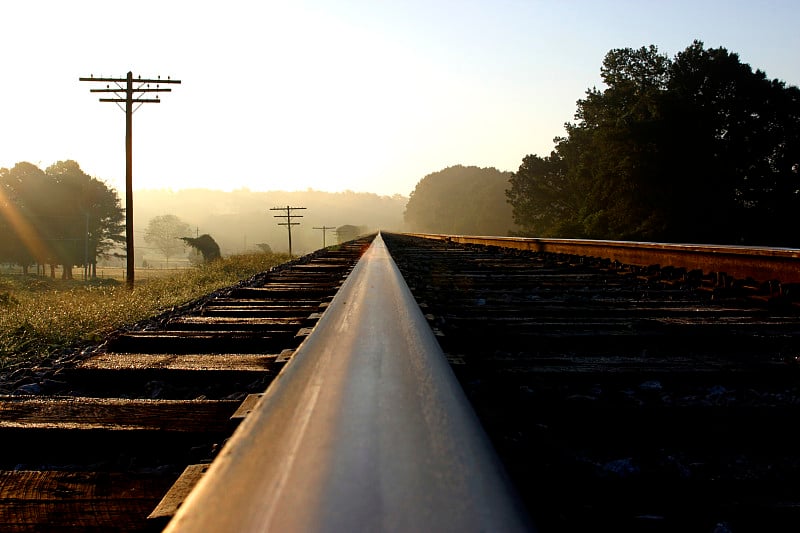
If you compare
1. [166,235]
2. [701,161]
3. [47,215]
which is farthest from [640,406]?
[166,235]

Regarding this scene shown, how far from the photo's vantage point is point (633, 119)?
31766 millimetres

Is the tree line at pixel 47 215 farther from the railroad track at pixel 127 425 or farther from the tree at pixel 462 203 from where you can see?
the railroad track at pixel 127 425

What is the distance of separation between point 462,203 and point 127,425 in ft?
424

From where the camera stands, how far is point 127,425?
141 cm

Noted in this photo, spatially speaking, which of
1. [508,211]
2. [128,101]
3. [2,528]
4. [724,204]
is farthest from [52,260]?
[508,211]

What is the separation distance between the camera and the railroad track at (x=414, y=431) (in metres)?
0.70

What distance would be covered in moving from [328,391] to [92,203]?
224ft

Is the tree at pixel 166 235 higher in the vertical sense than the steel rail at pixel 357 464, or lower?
higher

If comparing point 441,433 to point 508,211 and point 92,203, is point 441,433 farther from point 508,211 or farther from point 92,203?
point 508,211

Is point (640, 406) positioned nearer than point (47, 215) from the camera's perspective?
Yes

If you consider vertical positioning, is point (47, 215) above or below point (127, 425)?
above

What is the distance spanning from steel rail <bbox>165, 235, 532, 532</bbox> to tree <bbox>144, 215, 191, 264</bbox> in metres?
172

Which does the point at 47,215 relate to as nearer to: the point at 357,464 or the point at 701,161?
the point at 701,161

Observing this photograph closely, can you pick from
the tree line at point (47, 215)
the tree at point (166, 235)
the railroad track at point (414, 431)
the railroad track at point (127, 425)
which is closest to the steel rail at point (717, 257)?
the railroad track at point (414, 431)
